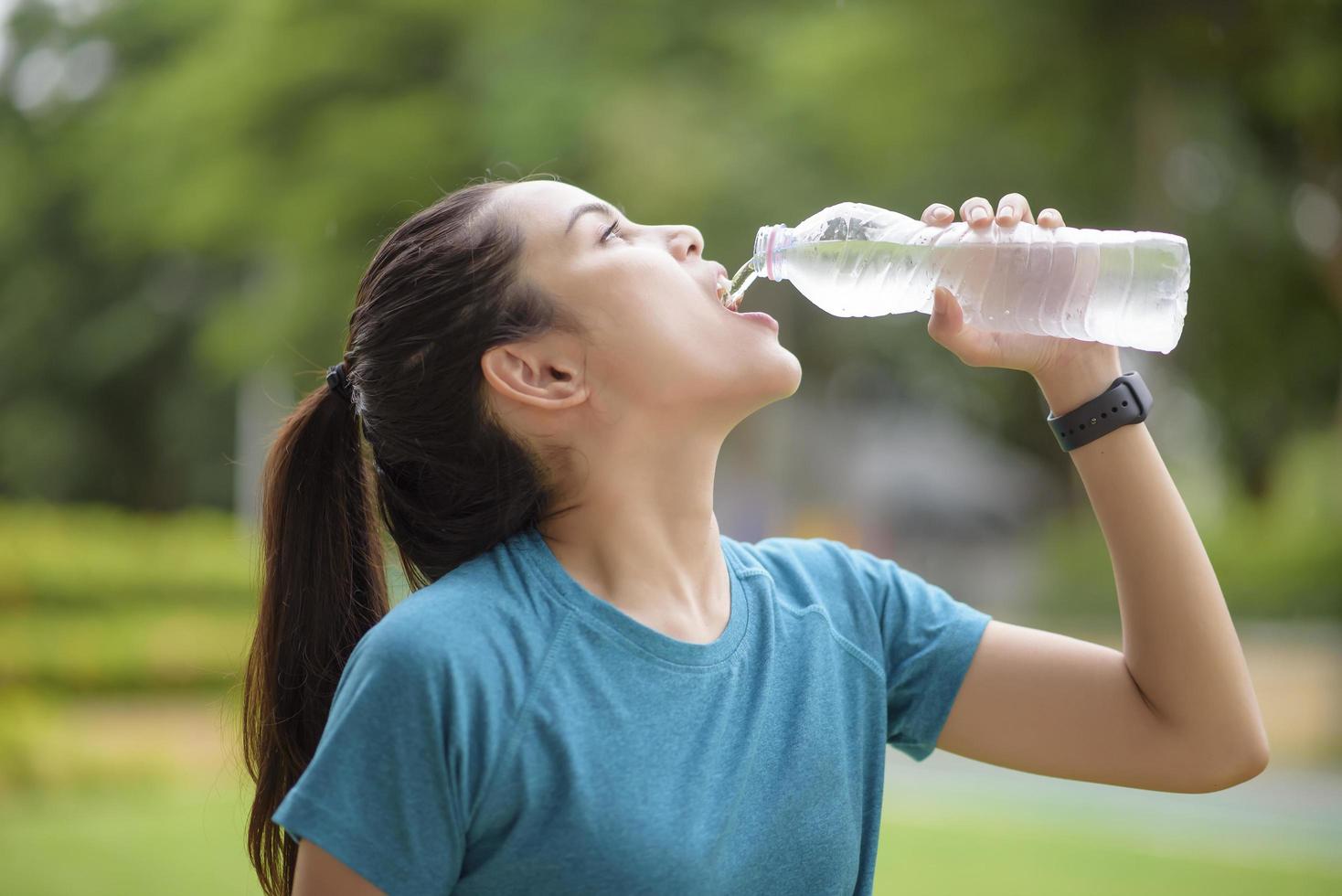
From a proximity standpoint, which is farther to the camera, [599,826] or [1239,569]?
[1239,569]

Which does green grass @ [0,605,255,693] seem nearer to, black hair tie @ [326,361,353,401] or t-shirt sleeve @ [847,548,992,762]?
black hair tie @ [326,361,353,401]

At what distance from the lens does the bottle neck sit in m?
2.04

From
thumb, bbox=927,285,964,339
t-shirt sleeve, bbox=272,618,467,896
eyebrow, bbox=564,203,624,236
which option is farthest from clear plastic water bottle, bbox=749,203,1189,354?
t-shirt sleeve, bbox=272,618,467,896

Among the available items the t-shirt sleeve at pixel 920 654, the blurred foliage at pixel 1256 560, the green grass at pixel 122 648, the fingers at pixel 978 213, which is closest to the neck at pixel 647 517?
the t-shirt sleeve at pixel 920 654

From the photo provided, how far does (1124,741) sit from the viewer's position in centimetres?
171

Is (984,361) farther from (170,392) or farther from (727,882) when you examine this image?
(170,392)

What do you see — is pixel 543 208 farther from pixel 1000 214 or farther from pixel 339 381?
pixel 1000 214

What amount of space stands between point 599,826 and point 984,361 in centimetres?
83

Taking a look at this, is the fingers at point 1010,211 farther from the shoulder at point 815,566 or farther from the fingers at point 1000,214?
the shoulder at point 815,566

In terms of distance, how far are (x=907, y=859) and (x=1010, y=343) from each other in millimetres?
4678

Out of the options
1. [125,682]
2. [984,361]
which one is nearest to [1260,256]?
[125,682]

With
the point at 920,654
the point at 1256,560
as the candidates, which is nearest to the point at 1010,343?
the point at 920,654

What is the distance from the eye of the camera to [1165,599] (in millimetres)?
1683

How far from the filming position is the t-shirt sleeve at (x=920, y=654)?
69.3 inches
